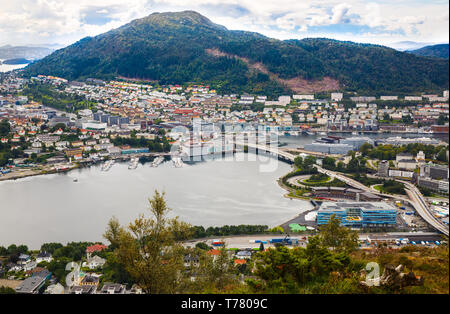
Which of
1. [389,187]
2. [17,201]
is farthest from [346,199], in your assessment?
[17,201]

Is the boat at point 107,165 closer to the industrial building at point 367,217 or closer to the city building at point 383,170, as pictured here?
the industrial building at point 367,217

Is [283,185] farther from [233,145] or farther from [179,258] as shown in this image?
[179,258]

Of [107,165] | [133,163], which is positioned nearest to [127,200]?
[133,163]

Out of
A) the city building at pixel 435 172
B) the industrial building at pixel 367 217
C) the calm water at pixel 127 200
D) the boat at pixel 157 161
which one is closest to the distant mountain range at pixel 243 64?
the boat at pixel 157 161

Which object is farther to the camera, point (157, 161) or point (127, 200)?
point (157, 161)

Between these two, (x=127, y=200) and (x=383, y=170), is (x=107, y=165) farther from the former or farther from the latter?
(x=383, y=170)
